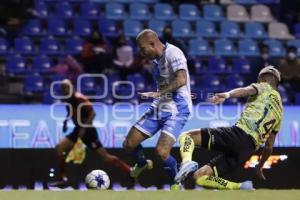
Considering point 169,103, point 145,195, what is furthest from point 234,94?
point 145,195

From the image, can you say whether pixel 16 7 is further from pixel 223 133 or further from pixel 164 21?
pixel 223 133

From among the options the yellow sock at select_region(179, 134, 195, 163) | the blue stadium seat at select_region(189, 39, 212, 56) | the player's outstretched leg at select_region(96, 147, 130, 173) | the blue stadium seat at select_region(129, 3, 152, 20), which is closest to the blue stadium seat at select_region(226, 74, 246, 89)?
the blue stadium seat at select_region(189, 39, 212, 56)

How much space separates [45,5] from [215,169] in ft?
31.6

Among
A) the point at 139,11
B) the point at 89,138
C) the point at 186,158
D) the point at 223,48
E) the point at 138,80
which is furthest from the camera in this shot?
the point at 139,11

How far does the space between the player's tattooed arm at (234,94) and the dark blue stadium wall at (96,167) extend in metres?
4.55

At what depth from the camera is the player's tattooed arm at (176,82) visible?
351 inches

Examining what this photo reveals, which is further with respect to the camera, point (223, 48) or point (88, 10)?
point (88, 10)

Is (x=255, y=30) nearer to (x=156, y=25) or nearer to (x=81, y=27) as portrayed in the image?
(x=156, y=25)

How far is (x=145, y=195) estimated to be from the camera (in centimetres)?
741

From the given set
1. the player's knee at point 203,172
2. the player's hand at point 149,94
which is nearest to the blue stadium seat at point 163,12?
the player's hand at point 149,94

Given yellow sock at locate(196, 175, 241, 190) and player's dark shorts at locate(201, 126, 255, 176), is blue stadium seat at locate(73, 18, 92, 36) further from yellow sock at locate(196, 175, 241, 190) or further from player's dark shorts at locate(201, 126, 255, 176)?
yellow sock at locate(196, 175, 241, 190)

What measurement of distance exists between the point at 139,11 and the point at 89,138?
18.3ft

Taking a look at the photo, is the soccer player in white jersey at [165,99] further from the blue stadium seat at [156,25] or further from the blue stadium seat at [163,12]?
the blue stadium seat at [163,12]

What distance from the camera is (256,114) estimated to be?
340 inches
